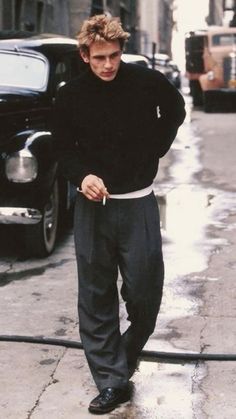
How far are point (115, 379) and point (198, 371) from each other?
683 millimetres

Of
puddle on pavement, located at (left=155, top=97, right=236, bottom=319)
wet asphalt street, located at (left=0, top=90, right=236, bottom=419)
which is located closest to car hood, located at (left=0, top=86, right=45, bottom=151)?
wet asphalt street, located at (left=0, top=90, right=236, bottom=419)

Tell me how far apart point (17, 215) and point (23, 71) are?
190cm

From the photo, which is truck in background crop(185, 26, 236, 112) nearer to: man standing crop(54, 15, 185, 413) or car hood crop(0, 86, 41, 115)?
car hood crop(0, 86, 41, 115)

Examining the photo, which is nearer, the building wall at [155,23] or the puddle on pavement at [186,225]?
the puddle on pavement at [186,225]

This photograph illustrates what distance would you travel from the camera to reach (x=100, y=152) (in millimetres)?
3795

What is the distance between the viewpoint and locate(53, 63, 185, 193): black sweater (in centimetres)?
377

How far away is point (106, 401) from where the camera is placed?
397 centimetres

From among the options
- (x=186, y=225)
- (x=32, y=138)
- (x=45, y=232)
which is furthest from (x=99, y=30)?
(x=186, y=225)

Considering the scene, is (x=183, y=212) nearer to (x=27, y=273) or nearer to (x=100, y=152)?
(x=27, y=273)

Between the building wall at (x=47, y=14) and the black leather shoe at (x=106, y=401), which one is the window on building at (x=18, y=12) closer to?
the building wall at (x=47, y=14)

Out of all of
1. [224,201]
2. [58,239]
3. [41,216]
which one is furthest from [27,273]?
[224,201]

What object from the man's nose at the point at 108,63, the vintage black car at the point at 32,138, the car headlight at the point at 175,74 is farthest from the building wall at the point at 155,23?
the man's nose at the point at 108,63

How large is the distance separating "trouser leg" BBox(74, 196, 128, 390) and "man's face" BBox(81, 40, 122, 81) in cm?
57

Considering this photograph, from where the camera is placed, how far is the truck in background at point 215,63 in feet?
75.7
